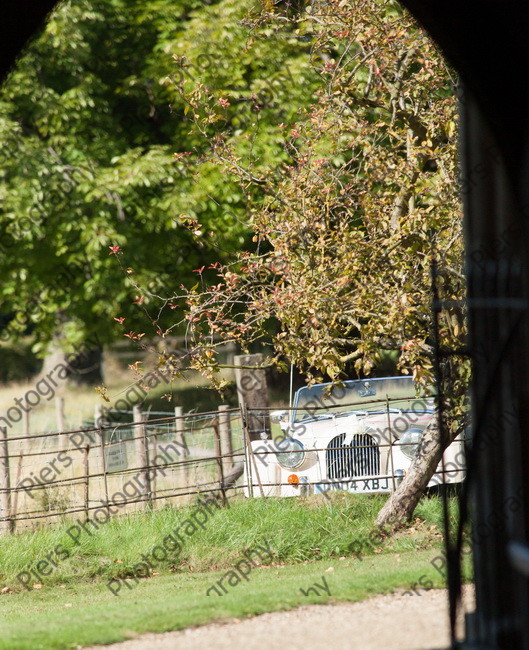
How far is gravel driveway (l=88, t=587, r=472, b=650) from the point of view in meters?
6.22

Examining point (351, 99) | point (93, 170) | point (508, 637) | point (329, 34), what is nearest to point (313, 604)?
point (508, 637)

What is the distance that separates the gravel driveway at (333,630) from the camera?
245 inches

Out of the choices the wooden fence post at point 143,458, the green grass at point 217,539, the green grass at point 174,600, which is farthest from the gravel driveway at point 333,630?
the wooden fence post at point 143,458

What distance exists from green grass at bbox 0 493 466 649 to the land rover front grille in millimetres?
322

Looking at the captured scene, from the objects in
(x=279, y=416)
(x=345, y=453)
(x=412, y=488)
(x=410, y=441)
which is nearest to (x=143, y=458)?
(x=279, y=416)

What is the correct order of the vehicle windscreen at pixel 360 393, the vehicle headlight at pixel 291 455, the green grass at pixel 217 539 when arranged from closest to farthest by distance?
the green grass at pixel 217 539, the vehicle headlight at pixel 291 455, the vehicle windscreen at pixel 360 393

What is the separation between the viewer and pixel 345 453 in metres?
11.4

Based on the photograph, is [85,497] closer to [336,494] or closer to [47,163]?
[336,494]

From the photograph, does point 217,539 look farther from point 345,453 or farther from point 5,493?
point 5,493

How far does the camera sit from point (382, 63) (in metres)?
10.0

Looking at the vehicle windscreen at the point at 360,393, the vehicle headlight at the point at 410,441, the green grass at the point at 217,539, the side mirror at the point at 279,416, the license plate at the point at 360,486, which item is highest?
the vehicle windscreen at the point at 360,393

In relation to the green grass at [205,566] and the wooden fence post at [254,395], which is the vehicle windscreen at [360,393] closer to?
the wooden fence post at [254,395]

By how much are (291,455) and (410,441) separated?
1630 mm

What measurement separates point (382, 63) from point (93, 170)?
9186 mm
